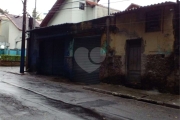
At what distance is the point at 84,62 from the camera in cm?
1477

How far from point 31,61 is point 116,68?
9.99 meters

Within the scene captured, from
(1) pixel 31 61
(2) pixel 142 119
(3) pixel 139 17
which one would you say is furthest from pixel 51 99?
(1) pixel 31 61

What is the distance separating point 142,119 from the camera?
6.30m

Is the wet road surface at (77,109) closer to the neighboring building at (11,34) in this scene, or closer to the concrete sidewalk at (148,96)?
the concrete sidewalk at (148,96)

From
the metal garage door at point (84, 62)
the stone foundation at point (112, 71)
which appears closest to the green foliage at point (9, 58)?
the metal garage door at point (84, 62)

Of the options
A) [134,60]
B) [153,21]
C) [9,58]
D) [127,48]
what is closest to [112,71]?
[134,60]

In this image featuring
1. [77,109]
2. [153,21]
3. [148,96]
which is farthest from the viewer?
[153,21]

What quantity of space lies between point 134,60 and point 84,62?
410cm

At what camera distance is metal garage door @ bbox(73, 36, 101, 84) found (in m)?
14.2

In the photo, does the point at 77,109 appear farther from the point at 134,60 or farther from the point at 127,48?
the point at 127,48

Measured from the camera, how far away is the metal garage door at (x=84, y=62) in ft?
46.4

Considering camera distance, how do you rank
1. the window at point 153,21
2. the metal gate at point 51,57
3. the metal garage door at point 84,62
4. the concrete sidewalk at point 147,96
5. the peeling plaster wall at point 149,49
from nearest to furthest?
the concrete sidewalk at point 147,96
the peeling plaster wall at point 149,49
the window at point 153,21
the metal garage door at point 84,62
the metal gate at point 51,57

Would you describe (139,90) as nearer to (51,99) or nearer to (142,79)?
(142,79)

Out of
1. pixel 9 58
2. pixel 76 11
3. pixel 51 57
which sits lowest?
pixel 9 58
